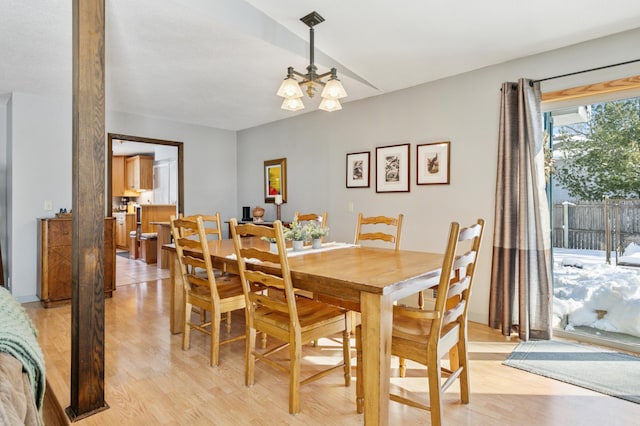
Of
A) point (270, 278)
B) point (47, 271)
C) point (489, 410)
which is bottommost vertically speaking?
point (489, 410)

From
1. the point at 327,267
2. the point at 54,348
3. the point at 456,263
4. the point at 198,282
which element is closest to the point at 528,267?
the point at 456,263

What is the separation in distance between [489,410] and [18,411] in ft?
6.76

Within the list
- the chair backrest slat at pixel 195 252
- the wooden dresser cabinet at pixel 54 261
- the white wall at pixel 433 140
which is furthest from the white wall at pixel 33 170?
the white wall at pixel 433 140

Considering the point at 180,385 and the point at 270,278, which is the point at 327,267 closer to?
the point at 270,278

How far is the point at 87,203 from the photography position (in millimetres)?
1809

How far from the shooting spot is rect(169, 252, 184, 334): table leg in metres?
3.02

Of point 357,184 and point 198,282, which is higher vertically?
point 357,184

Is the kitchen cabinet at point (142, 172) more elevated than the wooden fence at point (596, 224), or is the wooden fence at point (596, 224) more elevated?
the kitchen cabinet at point (142, 172)

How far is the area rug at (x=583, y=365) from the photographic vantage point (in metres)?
2.21

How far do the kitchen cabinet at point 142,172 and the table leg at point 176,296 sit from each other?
614 cm

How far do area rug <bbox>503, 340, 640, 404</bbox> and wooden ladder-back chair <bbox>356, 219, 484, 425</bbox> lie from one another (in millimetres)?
817

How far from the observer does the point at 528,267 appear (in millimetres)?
2973

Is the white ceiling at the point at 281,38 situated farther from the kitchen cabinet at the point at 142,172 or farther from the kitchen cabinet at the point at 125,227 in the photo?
the kitchen cabinet at the point at 142,172

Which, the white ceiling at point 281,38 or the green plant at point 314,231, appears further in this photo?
the green plant at point 314,231
